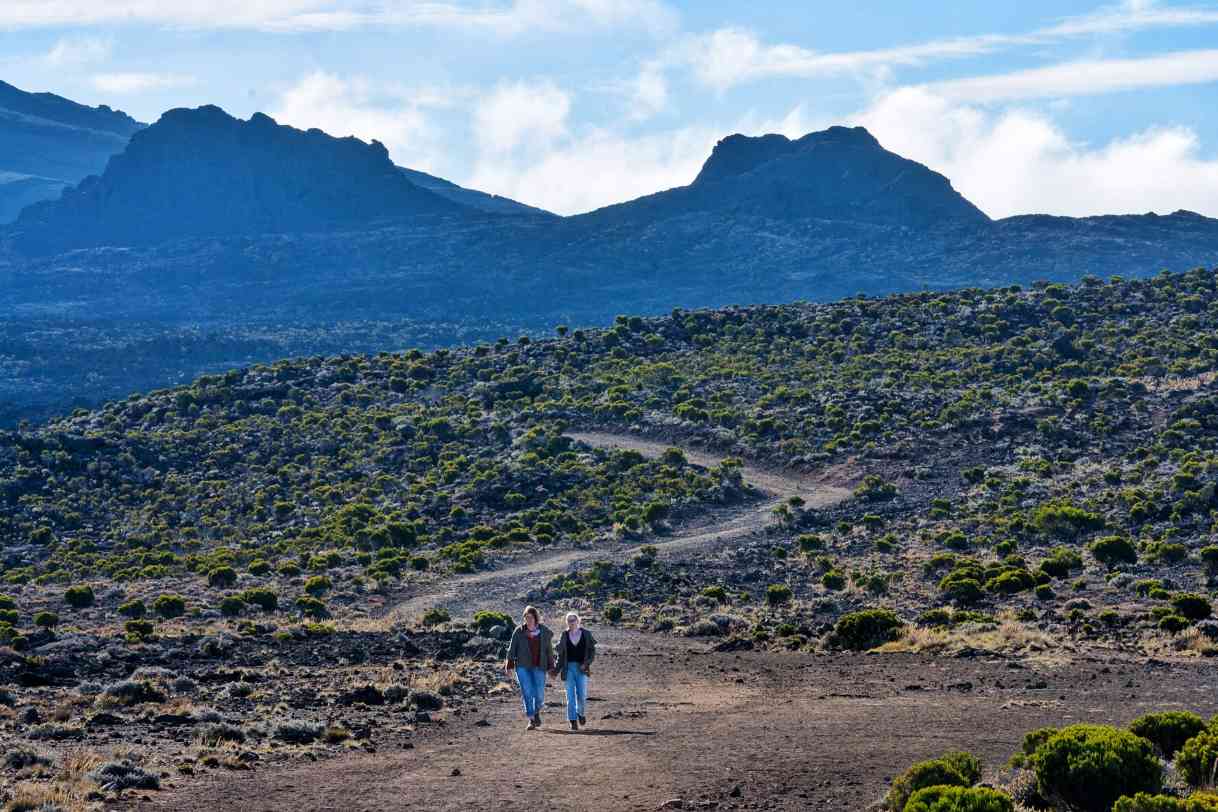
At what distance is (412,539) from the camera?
47688mm

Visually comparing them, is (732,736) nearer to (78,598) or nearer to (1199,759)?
(1199,759)

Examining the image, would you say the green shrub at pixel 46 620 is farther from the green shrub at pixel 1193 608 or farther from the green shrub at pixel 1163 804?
the green shrub at pixel 1163 804

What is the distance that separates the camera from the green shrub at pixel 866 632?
25578 millimetres

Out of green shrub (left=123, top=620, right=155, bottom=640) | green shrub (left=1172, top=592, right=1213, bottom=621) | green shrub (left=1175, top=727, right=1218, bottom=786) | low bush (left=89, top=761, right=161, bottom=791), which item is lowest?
green shrub (left=123, top=620, right=155, bottom=640)

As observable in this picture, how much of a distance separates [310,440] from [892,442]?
27129mm

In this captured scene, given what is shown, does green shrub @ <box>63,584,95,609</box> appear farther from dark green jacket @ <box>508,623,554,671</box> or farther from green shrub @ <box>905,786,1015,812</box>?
green shrub @ <box>905,786,1015,812</box>

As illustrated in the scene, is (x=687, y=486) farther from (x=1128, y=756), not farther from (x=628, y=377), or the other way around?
(x=1128, y=756)

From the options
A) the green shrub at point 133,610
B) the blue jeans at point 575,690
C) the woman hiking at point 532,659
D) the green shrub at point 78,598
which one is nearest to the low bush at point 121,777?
the woman hiking at point 532,659

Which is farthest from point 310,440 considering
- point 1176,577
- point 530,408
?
point 1176,577

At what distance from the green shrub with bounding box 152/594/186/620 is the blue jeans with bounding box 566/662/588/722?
62.9 ft

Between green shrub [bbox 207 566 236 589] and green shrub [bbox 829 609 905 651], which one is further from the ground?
green shrub [bbox 829 609 905 651]

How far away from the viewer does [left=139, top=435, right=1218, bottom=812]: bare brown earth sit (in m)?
13.5

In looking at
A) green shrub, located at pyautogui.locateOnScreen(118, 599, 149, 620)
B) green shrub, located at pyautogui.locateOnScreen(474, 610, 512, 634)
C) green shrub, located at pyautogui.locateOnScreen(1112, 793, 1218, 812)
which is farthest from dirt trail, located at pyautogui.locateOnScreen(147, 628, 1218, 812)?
green shrub, located at pyautogui.locateOnScreen(118, 599, 149, 620)

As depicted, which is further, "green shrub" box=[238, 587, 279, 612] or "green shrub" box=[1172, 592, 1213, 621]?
"green shrub" box=[238, 587, 279, 612]
